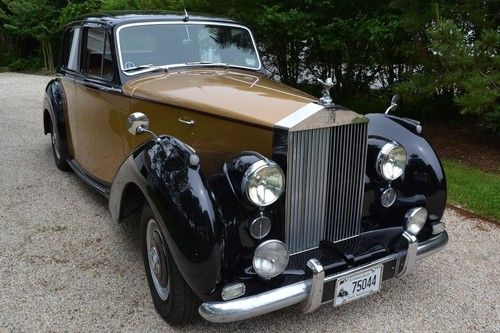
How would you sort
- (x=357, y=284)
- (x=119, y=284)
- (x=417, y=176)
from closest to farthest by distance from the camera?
(x=357, y=284) → (x=417, y=176) → (x=119, y=284)

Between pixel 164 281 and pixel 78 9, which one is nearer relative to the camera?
pixel 164 281

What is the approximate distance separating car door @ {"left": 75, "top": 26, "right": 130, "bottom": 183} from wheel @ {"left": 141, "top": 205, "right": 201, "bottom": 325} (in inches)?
45.5

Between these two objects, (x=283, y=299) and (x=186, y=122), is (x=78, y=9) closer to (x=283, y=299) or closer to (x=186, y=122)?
(x=186, y=122)

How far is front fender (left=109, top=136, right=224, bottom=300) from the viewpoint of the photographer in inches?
90.7

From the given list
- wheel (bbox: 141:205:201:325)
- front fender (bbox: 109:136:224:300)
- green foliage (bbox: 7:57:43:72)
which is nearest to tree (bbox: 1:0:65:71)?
green foliage (bbox: 7:57:43:72)

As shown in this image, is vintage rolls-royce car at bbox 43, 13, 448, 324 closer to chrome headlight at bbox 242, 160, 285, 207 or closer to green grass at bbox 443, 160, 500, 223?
chrome headlight at bbox 242, 160, 285, 207

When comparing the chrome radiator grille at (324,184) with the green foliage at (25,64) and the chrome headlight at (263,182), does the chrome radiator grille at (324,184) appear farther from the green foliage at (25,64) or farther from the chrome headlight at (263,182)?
the green foliage at (25,64)

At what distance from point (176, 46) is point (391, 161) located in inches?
80.0

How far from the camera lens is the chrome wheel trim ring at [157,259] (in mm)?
2707

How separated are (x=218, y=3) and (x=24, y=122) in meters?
4.24

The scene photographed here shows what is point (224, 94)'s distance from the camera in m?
3.14

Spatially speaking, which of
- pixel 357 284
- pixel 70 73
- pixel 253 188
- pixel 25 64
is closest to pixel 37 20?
pixel 25 64

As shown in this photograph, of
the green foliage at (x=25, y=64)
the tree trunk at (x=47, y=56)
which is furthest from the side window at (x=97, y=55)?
the green foliage at (x=25, y=64)

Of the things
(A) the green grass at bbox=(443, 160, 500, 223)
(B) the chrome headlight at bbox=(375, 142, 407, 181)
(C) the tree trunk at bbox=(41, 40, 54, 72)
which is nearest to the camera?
(B) the chrome headlight at bbox=(375, 142, 407, 181)
